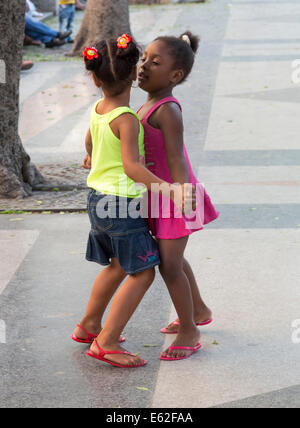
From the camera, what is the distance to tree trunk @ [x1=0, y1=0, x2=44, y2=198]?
6.94 metres

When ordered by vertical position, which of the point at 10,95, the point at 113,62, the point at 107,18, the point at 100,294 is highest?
the point at 113,62

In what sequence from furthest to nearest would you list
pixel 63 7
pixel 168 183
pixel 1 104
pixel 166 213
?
1. pixel 63 7
2. pixel 1 104
3. pixel 166 213
4. pixel 168 183

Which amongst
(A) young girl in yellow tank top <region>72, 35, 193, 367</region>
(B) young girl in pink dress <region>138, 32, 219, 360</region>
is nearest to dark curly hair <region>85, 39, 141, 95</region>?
(A) young girl in yellow tank top <region>72, 35, 193, 367</region>

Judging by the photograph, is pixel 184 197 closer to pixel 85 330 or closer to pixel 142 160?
pixel 142 160

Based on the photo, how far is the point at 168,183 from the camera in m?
3.68

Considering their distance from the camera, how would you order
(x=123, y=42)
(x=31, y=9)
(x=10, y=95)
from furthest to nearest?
(x=31, y=9) → (x=10, y=95) → (x=123, y=42)

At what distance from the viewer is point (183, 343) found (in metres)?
4.09

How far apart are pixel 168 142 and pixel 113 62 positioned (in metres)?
0.46

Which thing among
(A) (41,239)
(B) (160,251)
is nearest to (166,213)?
(B) (160,251)

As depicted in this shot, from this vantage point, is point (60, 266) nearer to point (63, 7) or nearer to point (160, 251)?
point (160, 251)

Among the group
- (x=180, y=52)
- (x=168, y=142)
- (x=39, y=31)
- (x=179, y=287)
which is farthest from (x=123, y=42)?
(x=39, y=31)

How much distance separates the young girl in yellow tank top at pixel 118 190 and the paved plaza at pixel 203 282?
290mm

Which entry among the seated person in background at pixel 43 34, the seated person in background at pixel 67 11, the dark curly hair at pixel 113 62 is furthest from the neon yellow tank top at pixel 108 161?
the seated person in background at pixel 67 11

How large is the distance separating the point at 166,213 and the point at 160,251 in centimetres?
19
